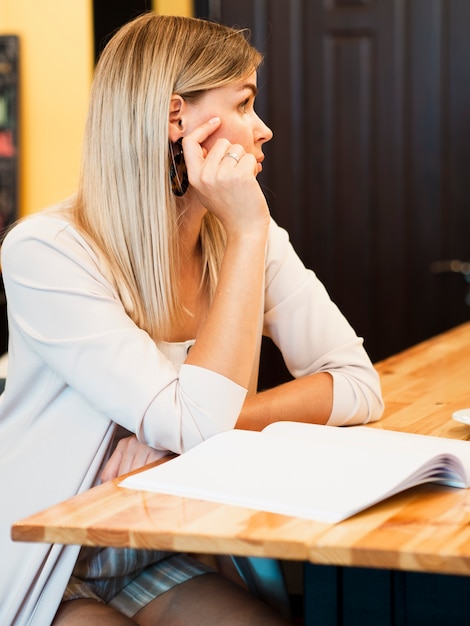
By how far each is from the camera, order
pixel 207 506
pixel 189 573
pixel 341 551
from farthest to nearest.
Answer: pixel 189 573 → pixel 207 506 → pixel 341 551

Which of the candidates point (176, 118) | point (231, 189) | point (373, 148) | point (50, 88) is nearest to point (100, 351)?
point (231, 189)

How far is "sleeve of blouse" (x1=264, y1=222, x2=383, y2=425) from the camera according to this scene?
1548mm

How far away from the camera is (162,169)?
1.42 metres

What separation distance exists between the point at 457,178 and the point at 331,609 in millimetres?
2891

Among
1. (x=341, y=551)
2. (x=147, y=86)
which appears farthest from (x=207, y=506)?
(x=147, y=86)

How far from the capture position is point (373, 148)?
147 inches

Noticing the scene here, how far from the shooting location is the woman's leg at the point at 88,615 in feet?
3.92

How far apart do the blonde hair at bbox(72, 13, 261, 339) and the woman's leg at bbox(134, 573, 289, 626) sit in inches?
14.9

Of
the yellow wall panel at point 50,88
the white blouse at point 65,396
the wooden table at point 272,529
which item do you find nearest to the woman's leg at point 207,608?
the white blouse at point 65,396

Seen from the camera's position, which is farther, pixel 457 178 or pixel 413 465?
pixel 457 178

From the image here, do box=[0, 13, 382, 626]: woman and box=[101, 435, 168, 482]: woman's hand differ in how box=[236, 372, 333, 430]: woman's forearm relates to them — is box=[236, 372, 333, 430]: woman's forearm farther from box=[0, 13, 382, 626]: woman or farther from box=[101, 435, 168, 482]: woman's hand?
box=[101, 435, 168, 482]: woman's hand

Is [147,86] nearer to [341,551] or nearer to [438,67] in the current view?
[341,551]

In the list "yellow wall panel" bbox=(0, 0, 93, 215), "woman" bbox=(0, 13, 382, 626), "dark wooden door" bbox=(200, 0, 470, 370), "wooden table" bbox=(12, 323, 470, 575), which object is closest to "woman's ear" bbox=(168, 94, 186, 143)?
"woman" bbox=(0, 13, 382, 626)

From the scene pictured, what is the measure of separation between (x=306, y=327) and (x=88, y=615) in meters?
0.63
